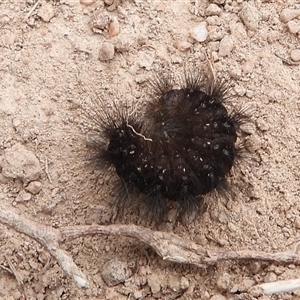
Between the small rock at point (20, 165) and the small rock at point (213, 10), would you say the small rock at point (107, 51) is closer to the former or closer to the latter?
the small rock at point (213, 10)

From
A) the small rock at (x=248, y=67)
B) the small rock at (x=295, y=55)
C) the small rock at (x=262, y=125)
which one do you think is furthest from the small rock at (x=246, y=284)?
the small rock at (x=295, y=55)

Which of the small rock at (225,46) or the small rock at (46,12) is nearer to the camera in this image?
the small rock at (225,46)

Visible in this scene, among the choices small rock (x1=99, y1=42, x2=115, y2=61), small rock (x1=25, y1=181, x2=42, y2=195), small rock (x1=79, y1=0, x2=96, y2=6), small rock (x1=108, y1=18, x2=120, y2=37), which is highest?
small rock (x1=79, y1=0, x2=96, y2=6)

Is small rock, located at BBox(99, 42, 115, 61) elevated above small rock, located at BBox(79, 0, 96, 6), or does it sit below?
below

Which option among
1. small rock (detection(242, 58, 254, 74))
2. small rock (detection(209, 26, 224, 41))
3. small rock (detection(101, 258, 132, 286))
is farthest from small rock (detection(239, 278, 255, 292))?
small rock (detection(209, 26, 224, 41))

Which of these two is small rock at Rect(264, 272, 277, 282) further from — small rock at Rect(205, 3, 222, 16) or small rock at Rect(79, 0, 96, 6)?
small rock at Rect(79, 0, 96, 6)

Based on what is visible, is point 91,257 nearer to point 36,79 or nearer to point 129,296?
point 129,296

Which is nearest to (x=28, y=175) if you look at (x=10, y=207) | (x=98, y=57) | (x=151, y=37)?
(x=10, y=207)

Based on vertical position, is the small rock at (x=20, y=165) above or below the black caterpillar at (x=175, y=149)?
below
